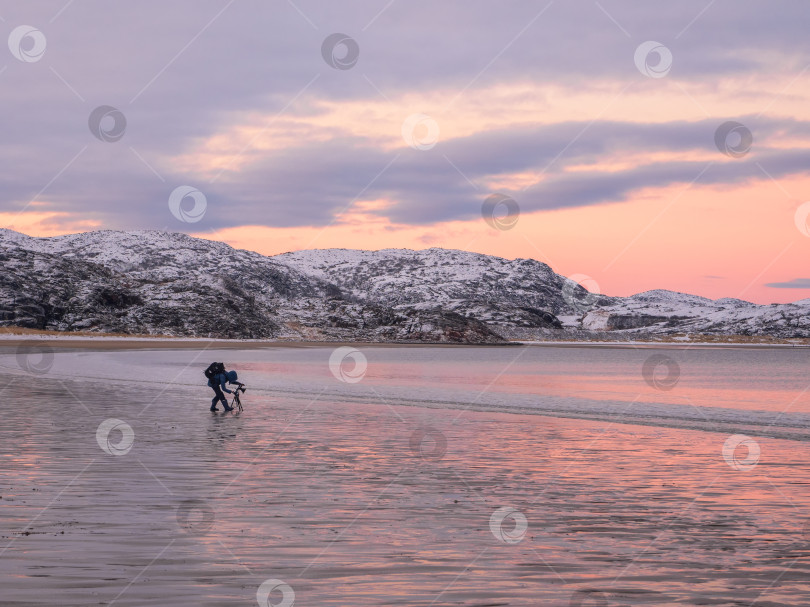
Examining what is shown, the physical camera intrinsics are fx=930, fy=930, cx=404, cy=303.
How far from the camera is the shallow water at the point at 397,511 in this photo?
906 cm

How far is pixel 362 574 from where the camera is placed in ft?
31.2

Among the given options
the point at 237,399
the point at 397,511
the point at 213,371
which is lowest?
the point at 397,511

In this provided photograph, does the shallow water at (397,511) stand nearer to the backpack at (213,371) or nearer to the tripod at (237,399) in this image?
the tripod at (237,399)

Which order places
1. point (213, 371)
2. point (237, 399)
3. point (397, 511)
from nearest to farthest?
point (397, 511)
point (237, 399)
point (213, 371)

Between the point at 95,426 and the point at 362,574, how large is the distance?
1722 centimetres

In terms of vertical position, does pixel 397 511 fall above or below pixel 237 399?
Answer: below

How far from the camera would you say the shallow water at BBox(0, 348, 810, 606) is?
9.06 m

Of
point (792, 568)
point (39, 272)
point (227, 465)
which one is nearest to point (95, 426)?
point (227, 465)

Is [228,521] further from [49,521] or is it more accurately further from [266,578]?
[266,578]

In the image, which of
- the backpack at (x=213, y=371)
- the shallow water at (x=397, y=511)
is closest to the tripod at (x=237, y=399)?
the backpack at (x=213, y=371)

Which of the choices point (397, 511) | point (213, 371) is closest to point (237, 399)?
point (213, 371)

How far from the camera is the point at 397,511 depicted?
13.2m

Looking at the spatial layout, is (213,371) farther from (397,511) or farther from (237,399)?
(397,511)

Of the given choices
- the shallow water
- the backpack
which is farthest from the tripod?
the shallow water
